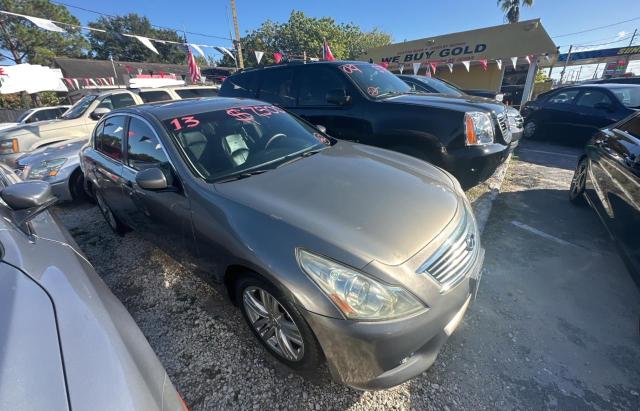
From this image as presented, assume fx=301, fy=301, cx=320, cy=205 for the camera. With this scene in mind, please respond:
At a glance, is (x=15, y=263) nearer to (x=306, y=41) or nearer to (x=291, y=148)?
(x=291, y=148)

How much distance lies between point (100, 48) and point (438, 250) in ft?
205

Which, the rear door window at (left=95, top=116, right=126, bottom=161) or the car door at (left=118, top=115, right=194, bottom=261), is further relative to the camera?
the rear door window at (left=95, top=116, right=126, bottom=161)

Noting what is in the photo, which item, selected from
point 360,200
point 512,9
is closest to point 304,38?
point 512,9

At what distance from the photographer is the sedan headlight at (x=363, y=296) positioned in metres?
1.43

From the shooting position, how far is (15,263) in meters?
1.20

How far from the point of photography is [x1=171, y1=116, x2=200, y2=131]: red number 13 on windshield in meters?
2.43

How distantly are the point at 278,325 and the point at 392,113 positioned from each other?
3040mm

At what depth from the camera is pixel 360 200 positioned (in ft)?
6.26

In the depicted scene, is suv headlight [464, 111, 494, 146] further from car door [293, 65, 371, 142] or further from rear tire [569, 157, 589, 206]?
rear tire [569, 157, 589, 206]

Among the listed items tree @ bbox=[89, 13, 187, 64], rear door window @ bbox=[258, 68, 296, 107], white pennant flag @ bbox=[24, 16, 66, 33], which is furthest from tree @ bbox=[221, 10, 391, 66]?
rear door window @ bbox=[258, 68, 296, 107]

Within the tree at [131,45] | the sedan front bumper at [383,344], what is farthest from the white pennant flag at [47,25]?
the tree at [131,45]

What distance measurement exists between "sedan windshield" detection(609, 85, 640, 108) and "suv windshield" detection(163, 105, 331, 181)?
734 cm

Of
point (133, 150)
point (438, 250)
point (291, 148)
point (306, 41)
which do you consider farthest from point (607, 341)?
point (306, 41)

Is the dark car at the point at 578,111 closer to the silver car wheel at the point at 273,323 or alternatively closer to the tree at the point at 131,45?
the silver car wheel at the point at 273,323
